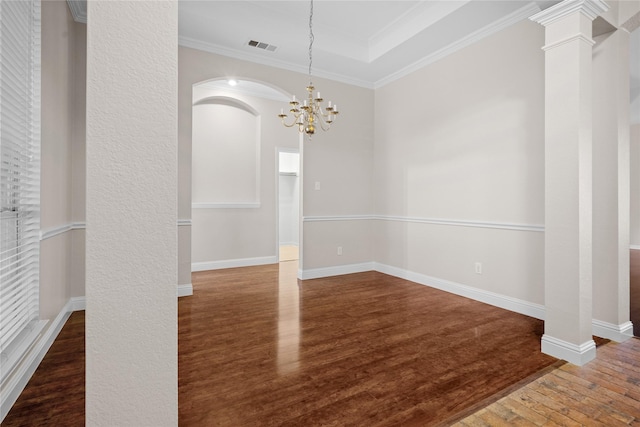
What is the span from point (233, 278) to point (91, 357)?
12.7 feet

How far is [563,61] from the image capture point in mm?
2383

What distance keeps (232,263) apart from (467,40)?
15.1 feet

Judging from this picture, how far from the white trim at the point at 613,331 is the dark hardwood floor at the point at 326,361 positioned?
42 cm

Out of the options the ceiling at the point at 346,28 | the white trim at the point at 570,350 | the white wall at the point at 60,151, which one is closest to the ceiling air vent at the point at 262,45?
the ceiling at the point at 346,28

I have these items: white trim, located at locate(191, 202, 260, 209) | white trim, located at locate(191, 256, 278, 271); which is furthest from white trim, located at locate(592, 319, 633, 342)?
white trim, located at locate(191, 202, 260, 209)

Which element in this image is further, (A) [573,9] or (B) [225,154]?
(B) [225,154]

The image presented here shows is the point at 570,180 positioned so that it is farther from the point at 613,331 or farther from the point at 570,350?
the point at 613,331

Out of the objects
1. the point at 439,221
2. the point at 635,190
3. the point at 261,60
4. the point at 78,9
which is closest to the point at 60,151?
the point at 78,9

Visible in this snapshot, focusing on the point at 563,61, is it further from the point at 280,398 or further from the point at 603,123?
the point at 280,398

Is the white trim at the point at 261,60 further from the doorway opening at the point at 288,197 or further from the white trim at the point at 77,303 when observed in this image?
the doorway opening at the point at 288,197

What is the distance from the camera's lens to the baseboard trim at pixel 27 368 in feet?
5.64

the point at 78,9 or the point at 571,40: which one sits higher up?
the point at 78,9

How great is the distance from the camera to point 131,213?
997 mm

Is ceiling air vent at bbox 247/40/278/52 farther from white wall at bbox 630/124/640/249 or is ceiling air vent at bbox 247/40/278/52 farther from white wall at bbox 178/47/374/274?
white wall at bbox 630/124/640/249
